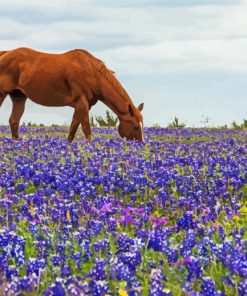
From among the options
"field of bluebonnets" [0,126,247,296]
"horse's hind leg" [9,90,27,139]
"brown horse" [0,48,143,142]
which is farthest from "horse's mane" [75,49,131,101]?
"field of bluebonnets" [0,126,247,296]

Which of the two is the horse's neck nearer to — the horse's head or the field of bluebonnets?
the horse's head

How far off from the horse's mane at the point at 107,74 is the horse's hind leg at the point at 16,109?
2.23 metres

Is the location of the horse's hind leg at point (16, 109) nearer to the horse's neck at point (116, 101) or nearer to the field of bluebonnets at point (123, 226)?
Result: the horse's neck at point (116, 101)

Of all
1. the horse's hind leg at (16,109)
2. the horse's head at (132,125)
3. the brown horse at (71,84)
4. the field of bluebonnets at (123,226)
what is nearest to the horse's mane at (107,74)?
the brown horse at (71,84)

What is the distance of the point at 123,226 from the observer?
6227 mm

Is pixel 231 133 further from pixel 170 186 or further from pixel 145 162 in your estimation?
pixel 170 186

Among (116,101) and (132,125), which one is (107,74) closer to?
A: (116,101)

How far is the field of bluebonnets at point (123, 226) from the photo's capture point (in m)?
4.07

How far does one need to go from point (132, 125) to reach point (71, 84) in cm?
185

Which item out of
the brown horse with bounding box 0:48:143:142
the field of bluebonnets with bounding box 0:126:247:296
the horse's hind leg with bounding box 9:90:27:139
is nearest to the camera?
the field of bluebonnets with bounding box 0:126:247:296

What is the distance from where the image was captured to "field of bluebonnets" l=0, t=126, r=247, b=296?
407cm

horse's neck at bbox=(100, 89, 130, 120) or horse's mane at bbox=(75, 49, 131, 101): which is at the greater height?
horse's mane at bbox=(75, 49, 131, 101)

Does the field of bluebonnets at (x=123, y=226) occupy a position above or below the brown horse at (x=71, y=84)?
below

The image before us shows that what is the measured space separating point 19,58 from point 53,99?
152 centimetres
